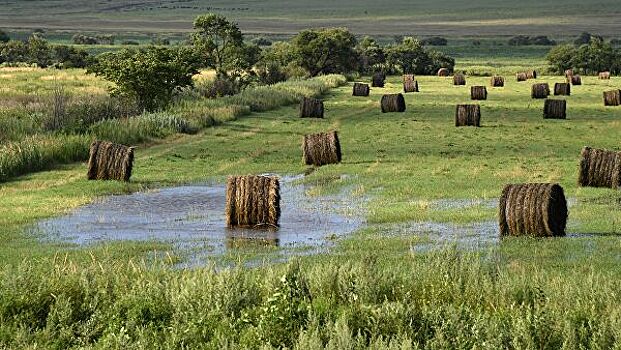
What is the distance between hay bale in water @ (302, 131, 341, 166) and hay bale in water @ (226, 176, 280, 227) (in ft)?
30.4

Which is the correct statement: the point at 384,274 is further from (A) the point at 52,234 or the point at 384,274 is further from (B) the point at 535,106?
(B) the point at 535,106

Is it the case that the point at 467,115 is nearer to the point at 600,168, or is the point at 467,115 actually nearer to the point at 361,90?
the point at 600,168

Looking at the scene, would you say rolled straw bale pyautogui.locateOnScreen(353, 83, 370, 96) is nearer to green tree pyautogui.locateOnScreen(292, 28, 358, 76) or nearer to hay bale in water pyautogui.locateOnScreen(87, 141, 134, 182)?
hay bale in water pyautogui.locateOnScreen(87, 141, 134, 182)

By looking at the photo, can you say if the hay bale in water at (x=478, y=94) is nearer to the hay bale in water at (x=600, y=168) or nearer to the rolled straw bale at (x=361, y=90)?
the rolled straw bale at (x=361, y=90)

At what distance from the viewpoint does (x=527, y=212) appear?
1872cm

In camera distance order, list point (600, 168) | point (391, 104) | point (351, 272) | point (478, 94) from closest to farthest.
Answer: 1. point (351, 272)
2. point (600, 168)
3. point (391, 104)
4. point (478, 94)

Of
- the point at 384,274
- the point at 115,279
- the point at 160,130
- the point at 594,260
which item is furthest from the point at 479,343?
the point at 160,130

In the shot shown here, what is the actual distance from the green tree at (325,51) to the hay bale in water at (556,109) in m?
51.5

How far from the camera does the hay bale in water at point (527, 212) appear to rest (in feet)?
61.2

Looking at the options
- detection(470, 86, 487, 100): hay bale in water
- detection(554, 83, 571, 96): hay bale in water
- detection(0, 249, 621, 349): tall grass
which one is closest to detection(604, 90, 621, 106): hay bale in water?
detection(470, 86, 487, 100): hay bale in water

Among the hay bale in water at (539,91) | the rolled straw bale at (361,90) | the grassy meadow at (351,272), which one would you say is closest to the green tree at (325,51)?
the rolled straw bale at (361,90)

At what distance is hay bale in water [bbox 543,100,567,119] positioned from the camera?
4531 centimetres

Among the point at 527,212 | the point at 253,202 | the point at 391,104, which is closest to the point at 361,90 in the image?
the point at 391,104

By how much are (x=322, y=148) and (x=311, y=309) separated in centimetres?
1787
